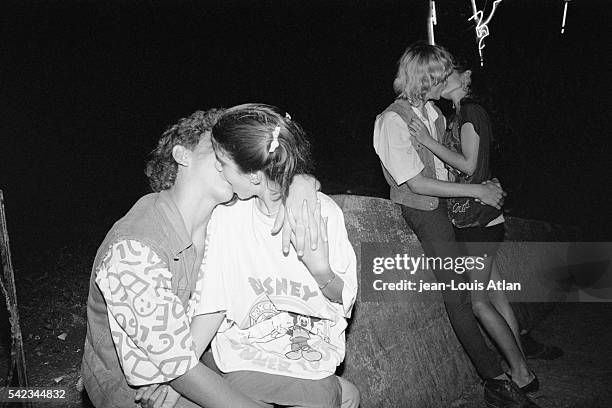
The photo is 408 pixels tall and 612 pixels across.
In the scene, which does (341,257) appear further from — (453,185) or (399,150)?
(453,185)

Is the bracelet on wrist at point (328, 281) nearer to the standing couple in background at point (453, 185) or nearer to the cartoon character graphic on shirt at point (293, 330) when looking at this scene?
the cartoon character graphic on shirt at point (293, 330)

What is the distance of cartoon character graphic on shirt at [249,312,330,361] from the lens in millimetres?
2475

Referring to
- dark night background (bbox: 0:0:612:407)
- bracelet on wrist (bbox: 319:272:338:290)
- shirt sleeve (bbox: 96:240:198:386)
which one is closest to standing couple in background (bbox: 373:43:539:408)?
bracelet on wrist (bbox: 319:272:338:290)

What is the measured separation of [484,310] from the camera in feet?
11.9

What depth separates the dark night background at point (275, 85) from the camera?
31.3 ft

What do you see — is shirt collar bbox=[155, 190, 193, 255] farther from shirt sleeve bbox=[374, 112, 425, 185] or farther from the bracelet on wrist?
shirt sleeve bbox=[374, 112, 425, 185]

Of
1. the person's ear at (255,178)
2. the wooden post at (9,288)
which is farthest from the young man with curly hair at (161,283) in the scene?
the wooden post at (9,288)

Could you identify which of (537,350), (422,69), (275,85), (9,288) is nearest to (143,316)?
(9,288)

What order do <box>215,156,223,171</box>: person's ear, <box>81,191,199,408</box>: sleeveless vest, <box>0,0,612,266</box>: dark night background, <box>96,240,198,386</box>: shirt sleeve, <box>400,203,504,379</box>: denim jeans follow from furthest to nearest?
<box>0,0,612,266</box>: dark night background → <box>400,203,504,379</box>: denim jeans → <box>215,156,223,171</box>: person's ear → <box>81,191,199,408</box>: sleeveless vest → <box>96,240,198,386</box>: shirt sleeve

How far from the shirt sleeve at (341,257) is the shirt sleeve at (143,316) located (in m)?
0.66

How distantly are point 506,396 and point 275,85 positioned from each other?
10.00 metres

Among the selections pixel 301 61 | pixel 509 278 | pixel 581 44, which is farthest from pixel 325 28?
pixel 509 278

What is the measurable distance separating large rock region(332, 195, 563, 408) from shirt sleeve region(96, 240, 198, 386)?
1.68 meters

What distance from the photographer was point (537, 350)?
4.58 meters
